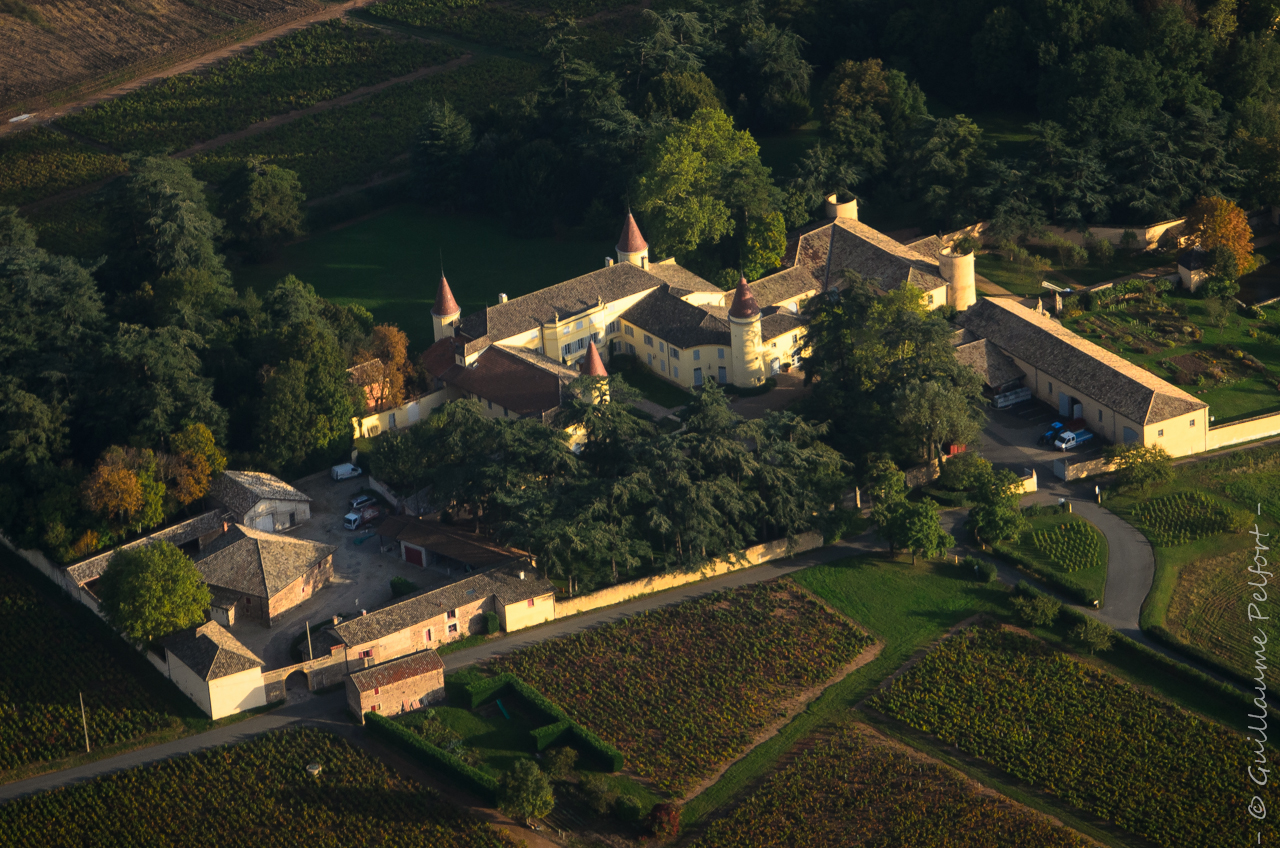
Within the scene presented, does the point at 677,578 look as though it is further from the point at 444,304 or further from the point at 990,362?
the point at 444,304

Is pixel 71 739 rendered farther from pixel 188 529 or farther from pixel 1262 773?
pixel 1262 773

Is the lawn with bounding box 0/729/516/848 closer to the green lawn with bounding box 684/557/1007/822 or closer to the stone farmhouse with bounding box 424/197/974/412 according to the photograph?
the green lawn with bounding box 684/557/1007/822

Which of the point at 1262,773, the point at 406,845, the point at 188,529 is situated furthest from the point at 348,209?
the point at 1262,773

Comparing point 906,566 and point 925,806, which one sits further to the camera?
point 906,566

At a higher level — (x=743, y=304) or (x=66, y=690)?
(x=743, y=304)

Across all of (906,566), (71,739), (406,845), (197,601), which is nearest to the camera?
(406,845)

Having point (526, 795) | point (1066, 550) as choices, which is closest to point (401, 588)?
point (526, 795)

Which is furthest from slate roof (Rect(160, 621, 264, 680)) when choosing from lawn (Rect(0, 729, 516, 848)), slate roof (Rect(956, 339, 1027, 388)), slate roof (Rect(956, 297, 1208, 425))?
slate roof (Rect(956, 297, 1208, 425))

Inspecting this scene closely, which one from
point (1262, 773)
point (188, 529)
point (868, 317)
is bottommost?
point (1262, 773)
